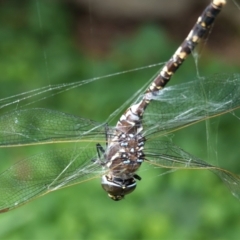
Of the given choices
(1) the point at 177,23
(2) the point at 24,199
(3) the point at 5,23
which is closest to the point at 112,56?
(3) the point at 5,23

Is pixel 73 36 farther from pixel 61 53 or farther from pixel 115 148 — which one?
pixel 115 148

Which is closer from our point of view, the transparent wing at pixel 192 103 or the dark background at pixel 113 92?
the transparent wing at pixel 192 103

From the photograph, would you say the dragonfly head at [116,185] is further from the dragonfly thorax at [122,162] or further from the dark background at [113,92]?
the dark background at [113,92]

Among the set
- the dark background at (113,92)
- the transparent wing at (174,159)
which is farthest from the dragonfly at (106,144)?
the dark background at (113,92)

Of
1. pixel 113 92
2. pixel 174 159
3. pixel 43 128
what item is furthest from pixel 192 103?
pixel 113 92

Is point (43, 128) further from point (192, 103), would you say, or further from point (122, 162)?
point (192, 103)
